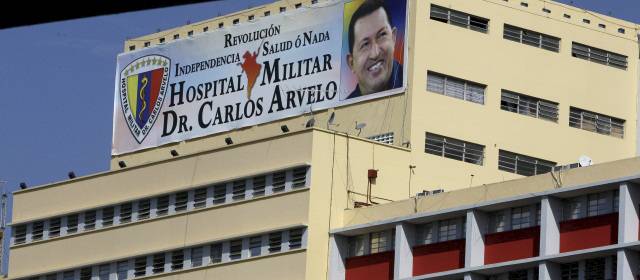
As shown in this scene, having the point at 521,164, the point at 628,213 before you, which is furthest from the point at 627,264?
the point at 521,164

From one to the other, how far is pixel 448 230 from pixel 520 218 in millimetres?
3709

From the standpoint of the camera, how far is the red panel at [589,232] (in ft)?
231

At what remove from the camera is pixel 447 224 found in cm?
7725

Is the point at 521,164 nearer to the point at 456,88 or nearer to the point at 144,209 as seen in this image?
the point at 456,88

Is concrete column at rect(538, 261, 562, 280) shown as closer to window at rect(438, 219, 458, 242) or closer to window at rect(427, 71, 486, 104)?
window at rect(438, 219, 458, 242)

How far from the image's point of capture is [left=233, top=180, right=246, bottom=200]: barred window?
85.0 metres

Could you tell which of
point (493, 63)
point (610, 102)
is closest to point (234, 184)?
point (493, 63)

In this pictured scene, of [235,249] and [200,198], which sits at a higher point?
[200,198]

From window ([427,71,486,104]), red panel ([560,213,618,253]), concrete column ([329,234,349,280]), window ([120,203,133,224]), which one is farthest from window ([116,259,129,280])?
red panel ([560,213,618,253])

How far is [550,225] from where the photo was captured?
7200 cm

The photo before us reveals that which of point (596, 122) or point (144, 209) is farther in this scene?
point (596, 122)

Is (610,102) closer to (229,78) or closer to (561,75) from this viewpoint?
(561,75)

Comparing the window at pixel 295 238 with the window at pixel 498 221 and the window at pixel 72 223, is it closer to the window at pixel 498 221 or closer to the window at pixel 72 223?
the window at pixel 498 221

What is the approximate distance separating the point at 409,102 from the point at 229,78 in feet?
39.1
